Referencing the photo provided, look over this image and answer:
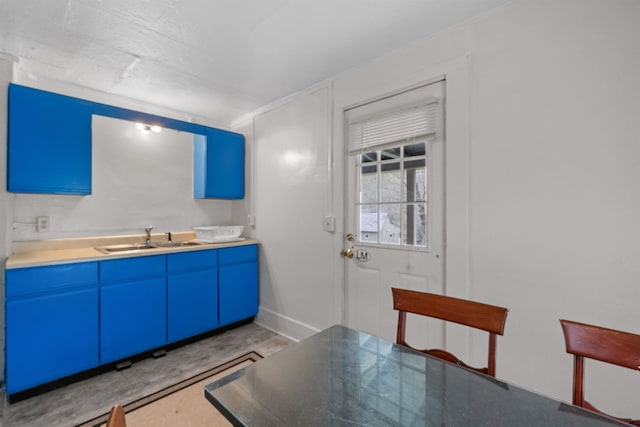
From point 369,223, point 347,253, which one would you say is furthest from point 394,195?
point 347,253

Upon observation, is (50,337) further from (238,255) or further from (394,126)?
(394,126)

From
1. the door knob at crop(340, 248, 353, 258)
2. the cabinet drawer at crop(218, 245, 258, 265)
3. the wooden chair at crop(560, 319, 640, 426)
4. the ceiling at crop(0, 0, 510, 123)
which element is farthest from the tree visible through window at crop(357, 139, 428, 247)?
the cabinet drawer at crop(218, 245, 258, 265)

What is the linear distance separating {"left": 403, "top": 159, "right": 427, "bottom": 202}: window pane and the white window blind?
0.20 metres

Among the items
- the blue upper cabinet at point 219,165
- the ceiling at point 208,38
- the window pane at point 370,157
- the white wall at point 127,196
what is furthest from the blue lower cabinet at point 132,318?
the window pane at point 370,157

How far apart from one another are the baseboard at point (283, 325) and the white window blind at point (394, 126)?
1715mm

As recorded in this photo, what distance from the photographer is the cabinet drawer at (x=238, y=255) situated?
9.61 feet

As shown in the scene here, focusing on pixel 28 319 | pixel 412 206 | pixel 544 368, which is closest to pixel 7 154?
pixel 28 319

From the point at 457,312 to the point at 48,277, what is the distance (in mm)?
2514

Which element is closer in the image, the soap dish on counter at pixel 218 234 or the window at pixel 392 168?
the window at pixel 392 168

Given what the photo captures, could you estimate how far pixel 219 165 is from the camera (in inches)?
129

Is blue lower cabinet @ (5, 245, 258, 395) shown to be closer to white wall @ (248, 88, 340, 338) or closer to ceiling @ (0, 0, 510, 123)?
white wall @ (248, 88, 340, 338)

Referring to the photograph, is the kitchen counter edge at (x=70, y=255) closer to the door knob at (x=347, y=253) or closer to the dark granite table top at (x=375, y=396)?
the door knob at (x=347, y=253)

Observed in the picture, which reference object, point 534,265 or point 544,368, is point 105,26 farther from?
point 544,368

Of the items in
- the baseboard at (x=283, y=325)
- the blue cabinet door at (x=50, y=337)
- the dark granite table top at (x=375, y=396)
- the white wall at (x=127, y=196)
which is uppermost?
the white wall at (x=127, y=196)
